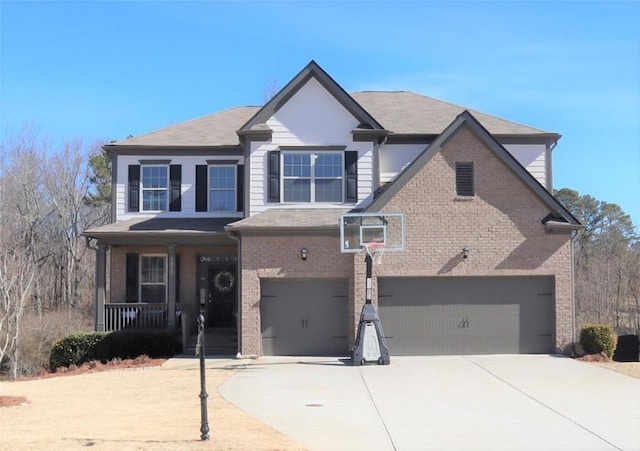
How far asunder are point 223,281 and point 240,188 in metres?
3.26

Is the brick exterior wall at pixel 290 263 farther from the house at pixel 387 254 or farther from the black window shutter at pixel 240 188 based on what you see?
the black window shutter at pixel 240 188

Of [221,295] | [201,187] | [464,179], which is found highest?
[201,187]

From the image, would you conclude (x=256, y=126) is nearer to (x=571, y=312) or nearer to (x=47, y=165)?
(x=571, y=312)

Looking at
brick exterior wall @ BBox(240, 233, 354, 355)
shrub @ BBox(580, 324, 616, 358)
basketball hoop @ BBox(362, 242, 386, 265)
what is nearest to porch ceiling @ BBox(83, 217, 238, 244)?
brick exterior wall @ BBox(240, 233, 354, 355)

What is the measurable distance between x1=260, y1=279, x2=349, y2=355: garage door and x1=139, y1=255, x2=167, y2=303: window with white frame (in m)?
5.47

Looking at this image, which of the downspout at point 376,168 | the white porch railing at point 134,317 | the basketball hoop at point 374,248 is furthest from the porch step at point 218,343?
the downspout at point 376,168

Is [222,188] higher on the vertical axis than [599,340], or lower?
higher

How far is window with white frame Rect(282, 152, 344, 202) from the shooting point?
74.3 feet

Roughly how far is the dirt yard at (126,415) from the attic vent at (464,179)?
811 cm

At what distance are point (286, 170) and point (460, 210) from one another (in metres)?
5.46

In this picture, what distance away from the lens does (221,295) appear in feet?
83.3

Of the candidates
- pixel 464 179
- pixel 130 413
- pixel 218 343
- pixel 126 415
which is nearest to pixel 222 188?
pixel 218 343

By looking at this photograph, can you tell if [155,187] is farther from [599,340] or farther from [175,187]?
[599,340]

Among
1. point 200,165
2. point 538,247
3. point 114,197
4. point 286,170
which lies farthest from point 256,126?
point 538,247
